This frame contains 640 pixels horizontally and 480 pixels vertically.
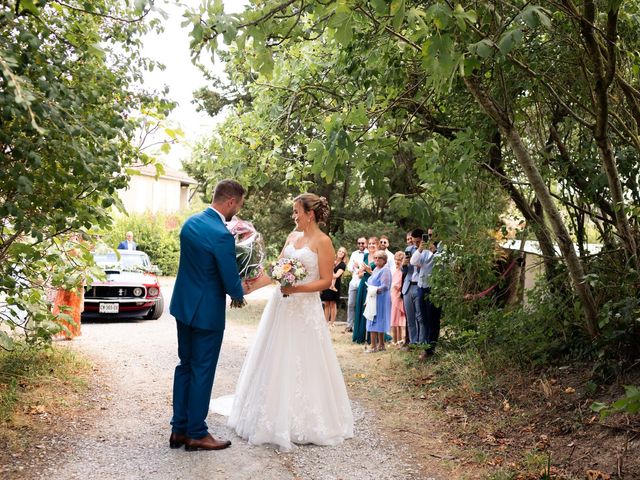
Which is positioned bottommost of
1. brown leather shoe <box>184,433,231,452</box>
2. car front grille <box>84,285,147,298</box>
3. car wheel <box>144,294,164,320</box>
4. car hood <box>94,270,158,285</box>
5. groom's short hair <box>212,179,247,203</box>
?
brown leather shoe <box>184,433,231,452</box>

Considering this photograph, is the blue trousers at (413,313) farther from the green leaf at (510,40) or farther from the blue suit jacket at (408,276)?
the green leaf at (510,40)

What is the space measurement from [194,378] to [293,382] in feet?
3.57

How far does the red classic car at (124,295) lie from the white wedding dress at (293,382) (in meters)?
9.57

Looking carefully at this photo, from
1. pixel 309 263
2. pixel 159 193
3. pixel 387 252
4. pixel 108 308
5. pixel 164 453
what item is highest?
pixel 159 193

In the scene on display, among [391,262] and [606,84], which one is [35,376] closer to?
[606,84]

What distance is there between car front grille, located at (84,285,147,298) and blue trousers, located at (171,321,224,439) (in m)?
10.6

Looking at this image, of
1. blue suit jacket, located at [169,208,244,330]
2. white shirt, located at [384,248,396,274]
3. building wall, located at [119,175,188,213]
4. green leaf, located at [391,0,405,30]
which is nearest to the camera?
green leaf, located at [391,0,405,30]

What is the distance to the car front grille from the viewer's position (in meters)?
16.0

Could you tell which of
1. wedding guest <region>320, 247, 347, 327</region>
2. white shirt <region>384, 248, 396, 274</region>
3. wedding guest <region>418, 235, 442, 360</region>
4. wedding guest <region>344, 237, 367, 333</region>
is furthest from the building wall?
wedding guest <region>418, 235, 442, 360</region>

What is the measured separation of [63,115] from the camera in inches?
181

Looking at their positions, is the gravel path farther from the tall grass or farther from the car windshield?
the car windshield

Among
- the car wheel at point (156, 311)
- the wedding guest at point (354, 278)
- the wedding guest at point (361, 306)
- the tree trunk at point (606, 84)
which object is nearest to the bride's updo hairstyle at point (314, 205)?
the tree trunk at point (606, 84)

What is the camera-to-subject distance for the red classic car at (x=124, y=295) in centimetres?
1595

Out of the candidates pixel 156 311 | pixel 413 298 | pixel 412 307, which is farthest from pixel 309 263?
pixel 156 311
